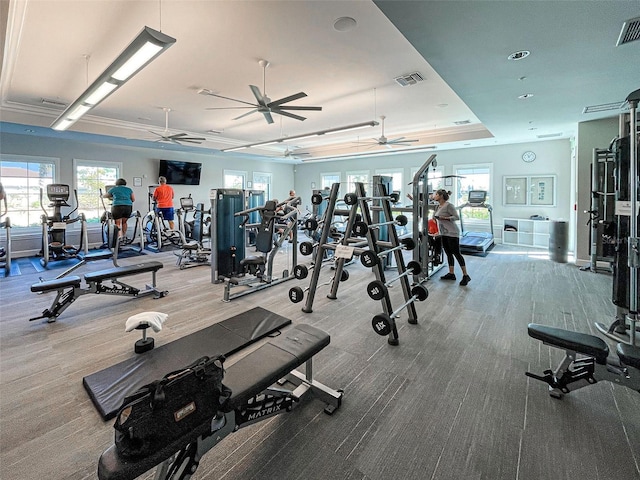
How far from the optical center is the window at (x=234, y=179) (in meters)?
11.6

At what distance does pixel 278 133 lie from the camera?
888cm

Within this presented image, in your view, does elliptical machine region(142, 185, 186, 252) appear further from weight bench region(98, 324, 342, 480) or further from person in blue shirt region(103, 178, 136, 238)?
weight bench region(98, 324, 342, 480)

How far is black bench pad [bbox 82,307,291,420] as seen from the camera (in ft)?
7.05

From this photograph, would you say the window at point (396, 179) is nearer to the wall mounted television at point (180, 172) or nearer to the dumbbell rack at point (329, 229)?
the wall mounted television at point (180, 172)

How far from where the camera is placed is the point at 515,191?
890cm

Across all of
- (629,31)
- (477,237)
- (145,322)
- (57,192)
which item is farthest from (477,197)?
(57,192)

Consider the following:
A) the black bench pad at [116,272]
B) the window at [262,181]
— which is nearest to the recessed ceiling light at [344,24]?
the black bench pad at [116,272]

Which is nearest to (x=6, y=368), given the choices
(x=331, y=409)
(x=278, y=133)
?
(x=331, y=409)

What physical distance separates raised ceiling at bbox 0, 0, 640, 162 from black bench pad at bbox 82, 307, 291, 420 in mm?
3105

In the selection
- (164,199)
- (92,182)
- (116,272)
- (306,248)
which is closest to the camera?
(306,248)

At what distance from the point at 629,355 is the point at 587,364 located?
0.92 feet

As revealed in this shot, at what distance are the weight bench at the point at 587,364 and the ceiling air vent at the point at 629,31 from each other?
2.72m

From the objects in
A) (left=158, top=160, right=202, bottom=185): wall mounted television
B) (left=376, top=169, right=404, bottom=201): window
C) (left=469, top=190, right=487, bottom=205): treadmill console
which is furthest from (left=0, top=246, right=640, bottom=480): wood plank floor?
(left=376, top=169, right=404, bottom=201): window

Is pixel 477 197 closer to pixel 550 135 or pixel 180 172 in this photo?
pixel 550 135
